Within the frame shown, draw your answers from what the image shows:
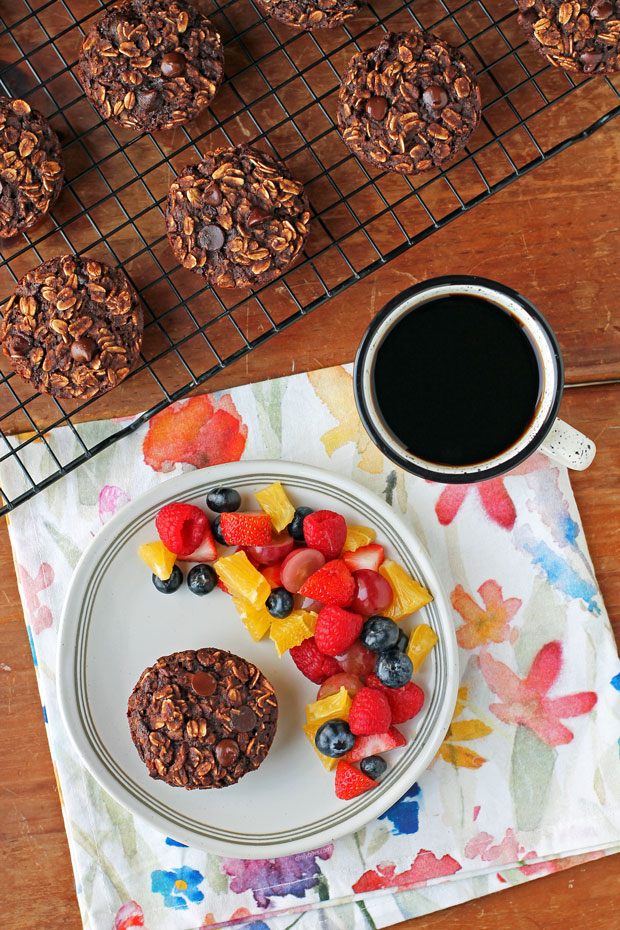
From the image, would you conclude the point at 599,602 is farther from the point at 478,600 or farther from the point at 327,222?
the point at 327,222

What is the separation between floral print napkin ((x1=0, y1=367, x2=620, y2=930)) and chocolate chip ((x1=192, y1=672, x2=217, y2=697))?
1.63ft

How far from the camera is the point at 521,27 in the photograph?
2.03m

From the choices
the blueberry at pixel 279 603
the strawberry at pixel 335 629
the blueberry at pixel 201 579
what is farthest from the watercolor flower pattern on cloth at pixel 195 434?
the strawberry at pixel 335 629

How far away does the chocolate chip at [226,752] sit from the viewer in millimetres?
1884

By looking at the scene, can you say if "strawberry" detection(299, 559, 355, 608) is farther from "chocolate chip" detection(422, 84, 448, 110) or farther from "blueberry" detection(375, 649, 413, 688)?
"chocolate chip" detection(422, 84, 448, 110)

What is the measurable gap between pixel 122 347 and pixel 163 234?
0.37 metres

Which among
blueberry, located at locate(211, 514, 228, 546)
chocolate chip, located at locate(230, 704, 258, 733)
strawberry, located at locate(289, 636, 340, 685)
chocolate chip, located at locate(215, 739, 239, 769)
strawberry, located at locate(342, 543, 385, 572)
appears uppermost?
blueberry, located at locate(211, 514, 228, 546)

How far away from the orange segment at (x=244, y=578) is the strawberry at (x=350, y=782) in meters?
0.44

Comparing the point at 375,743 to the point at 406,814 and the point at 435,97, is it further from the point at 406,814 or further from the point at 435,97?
the point at 435,97

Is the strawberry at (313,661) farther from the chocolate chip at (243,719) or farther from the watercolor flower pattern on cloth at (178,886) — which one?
the watercolor flower pattern on cloth at (178,886)

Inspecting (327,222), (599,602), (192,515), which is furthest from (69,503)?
(599,602)

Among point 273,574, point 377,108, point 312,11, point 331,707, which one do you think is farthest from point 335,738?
point 312,11

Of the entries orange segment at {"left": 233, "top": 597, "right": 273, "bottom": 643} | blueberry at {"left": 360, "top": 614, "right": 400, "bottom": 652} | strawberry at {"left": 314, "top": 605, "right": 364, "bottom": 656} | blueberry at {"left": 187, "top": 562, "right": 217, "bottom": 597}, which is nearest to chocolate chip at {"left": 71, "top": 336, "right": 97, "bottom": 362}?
blueberry at {"left": 187, "top": 562, "right": 217, "bottom": 597}

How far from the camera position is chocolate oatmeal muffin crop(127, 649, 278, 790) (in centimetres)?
190
